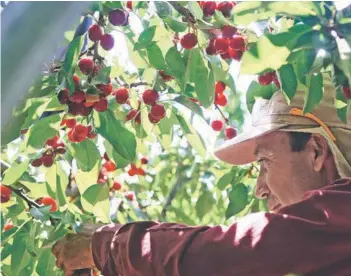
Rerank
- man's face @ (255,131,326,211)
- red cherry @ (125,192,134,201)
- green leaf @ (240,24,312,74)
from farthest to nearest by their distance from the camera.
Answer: red cherry @ (125,192,134,201)
man's face @ (255,131,326,211)
green leaf @ (240,24,312,74)

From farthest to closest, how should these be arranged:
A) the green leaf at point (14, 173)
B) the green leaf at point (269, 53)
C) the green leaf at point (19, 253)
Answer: the green leaf at point (14, 173), the green leaf at point (19, 253), the green leaf at point (269, 53)

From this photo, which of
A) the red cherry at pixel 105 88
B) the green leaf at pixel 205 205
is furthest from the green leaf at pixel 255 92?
the green leaf at pixel 205 205

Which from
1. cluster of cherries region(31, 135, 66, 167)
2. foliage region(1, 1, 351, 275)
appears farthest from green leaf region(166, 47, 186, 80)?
cluster of cherries region(31, 135, 66, 167)

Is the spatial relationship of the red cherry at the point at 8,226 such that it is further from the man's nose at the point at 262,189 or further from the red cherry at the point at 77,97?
the man's nose at the point at 262,189

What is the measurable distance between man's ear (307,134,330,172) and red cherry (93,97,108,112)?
538mm

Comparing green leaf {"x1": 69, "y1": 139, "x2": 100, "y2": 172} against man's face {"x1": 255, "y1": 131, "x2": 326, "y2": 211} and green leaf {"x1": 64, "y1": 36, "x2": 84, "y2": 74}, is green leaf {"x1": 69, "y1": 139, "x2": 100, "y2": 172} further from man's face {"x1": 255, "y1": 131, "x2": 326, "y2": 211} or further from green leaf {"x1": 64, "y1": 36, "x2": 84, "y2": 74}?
man's face {"x1": 255, "y1": 131, "x2": 326, "y2": 211}

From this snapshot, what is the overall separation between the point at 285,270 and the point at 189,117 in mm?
1009

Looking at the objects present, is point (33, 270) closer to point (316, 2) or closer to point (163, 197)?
point (316, 2)

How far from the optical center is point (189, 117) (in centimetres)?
237

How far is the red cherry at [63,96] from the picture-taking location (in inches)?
75.2

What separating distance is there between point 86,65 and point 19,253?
536mm

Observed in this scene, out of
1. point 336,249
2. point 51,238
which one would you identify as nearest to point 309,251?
point 336,249

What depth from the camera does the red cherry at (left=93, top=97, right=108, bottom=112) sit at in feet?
6.44

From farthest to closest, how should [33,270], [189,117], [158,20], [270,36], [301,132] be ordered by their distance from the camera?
1. [189,117]
2. [33,270]
3. [158,20]
4. [301,132]
5. [270,36]
